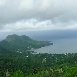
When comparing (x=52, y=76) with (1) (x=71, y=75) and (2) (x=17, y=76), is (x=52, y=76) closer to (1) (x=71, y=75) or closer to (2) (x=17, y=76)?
(2) (x=17, y=76)

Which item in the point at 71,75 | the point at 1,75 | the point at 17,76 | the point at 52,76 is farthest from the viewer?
the point at 1,75

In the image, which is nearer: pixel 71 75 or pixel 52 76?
pixel 71 75

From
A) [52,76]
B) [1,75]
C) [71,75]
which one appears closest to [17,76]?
[71,75]

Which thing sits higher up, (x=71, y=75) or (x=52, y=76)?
(x=71, y=75)

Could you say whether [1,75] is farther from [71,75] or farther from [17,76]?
[71,75]

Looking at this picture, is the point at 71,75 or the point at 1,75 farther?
the point at 1,75

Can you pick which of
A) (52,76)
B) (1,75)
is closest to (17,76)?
(52,76)

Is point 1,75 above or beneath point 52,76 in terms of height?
beneath

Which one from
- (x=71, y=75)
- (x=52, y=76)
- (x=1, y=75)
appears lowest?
(x=1, y=75)

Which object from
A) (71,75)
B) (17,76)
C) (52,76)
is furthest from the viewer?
(52,76)

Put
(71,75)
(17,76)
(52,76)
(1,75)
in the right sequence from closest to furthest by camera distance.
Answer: (71,75)
(17,76)
(52,76)
(1,75)
